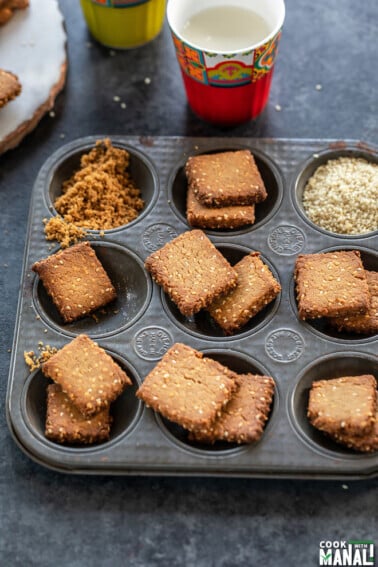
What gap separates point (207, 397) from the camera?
6.28 ft

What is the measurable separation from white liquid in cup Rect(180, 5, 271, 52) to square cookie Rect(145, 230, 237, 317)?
2.27 feet

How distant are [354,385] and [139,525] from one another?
70 cm

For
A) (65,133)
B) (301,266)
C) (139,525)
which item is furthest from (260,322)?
(65,133)

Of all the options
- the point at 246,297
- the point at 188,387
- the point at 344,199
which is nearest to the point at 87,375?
the point at 188,387

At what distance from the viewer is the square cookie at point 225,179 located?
227 centimetres

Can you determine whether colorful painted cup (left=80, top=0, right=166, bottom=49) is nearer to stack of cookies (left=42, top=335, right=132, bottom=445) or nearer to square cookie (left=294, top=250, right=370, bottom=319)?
square cookie (left=294, top=250, right=370, bottom=319)

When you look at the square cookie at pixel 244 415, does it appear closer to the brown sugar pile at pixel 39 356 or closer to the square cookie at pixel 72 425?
the square cookie at pixel 72 425

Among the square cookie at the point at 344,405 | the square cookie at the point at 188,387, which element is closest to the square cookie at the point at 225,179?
the square cookie at the point at 188,387

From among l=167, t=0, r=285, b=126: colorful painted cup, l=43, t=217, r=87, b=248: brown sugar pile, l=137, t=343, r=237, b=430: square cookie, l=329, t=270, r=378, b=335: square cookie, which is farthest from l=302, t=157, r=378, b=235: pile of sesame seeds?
l=43, t=217, r=87, b=248: brown sugar pile

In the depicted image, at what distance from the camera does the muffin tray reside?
6.21ft

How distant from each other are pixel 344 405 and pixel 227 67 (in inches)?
45.3

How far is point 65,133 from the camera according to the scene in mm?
2707

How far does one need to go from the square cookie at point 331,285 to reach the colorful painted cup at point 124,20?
117cm

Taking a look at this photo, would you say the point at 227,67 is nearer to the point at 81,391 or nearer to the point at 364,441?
the point at 81,391
